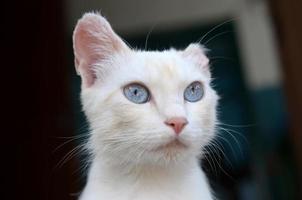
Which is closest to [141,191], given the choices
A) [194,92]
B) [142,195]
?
[142,195]

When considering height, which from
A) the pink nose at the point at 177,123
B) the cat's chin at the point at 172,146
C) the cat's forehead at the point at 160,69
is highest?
the cat's forehead at the point at 160,69

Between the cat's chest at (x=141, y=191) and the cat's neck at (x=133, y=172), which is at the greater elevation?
the cat's neck at (x=133, y=172)

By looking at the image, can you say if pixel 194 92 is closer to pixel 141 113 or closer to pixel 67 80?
pixel 141 113

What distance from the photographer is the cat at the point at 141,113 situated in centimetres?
44

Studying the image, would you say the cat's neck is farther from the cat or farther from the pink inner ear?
the pink inner ear

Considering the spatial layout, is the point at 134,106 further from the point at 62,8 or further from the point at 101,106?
the point at 62,8

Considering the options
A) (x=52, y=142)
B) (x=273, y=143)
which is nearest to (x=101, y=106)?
(x=52, y=142)

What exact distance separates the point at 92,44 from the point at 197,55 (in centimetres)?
10

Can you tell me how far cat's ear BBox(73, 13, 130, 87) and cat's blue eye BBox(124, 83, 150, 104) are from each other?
36 millimetres

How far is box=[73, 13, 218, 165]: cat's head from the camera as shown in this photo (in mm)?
434

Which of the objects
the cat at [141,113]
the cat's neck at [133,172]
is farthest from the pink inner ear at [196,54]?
the cat's neck at [133,172]

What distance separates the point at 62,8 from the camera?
1.84 feet

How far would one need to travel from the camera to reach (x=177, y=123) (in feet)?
1.45

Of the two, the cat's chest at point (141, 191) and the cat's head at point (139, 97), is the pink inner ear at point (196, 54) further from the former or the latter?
the cat's chest at point (141, 191)
